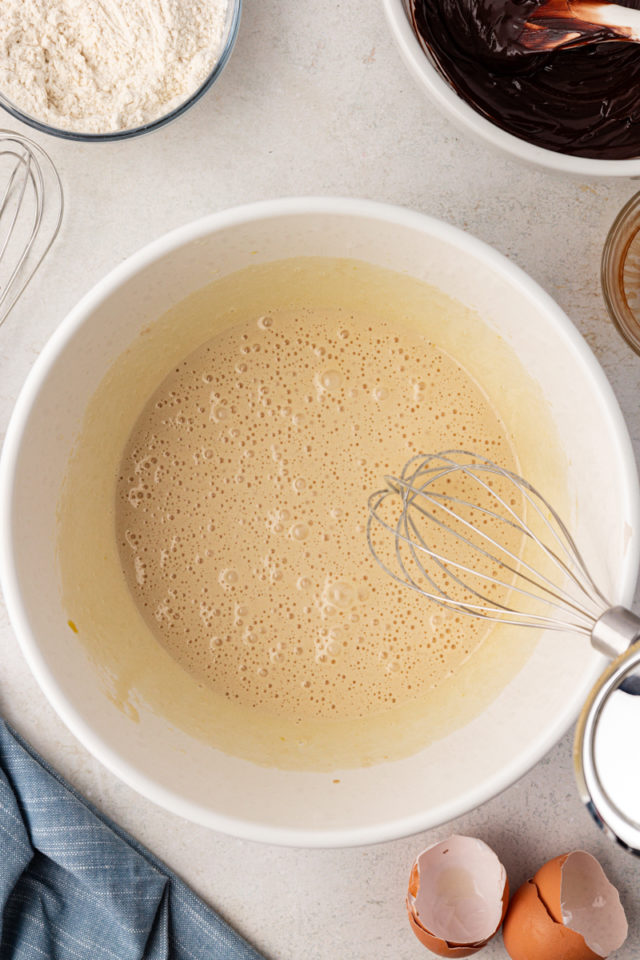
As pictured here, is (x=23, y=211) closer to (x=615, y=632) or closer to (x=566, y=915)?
(x=615, y=632)

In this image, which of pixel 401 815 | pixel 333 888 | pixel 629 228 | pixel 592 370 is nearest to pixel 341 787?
pixel 401 815

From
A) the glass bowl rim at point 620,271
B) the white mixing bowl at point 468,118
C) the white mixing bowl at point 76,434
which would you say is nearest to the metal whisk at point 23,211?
the white mixing bowl at point 76,434

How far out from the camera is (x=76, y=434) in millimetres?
726

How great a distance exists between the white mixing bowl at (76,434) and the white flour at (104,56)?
18 cm

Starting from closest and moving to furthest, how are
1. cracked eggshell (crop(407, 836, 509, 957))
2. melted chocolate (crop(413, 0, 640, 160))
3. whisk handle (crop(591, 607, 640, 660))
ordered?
whisk handle (crop(591, 607, 640, 660)) < melted chocolate (crop(413, 0, 640, 160)) < cracked eggshell (crop(407, 836, 509, 957))

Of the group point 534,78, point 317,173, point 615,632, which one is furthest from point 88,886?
point 534,78

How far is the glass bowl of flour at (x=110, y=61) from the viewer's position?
714 mm

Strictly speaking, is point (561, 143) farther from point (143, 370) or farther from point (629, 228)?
point (143, 370)

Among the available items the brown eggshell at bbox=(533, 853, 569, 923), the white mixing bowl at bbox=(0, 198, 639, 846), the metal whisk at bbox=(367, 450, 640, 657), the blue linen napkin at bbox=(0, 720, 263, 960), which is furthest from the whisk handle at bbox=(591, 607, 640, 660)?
the blue linen napkin at bbox=(0, 720, 263, 960)

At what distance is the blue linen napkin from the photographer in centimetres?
82

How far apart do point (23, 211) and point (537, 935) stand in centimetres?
86

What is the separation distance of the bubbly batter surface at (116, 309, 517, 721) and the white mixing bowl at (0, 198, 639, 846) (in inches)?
3.4

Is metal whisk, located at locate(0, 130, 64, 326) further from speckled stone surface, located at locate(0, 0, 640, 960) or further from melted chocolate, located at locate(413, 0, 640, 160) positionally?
melted chocolate, located at locate(413, 0, 640, 160)

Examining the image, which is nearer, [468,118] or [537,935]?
[468,118]
